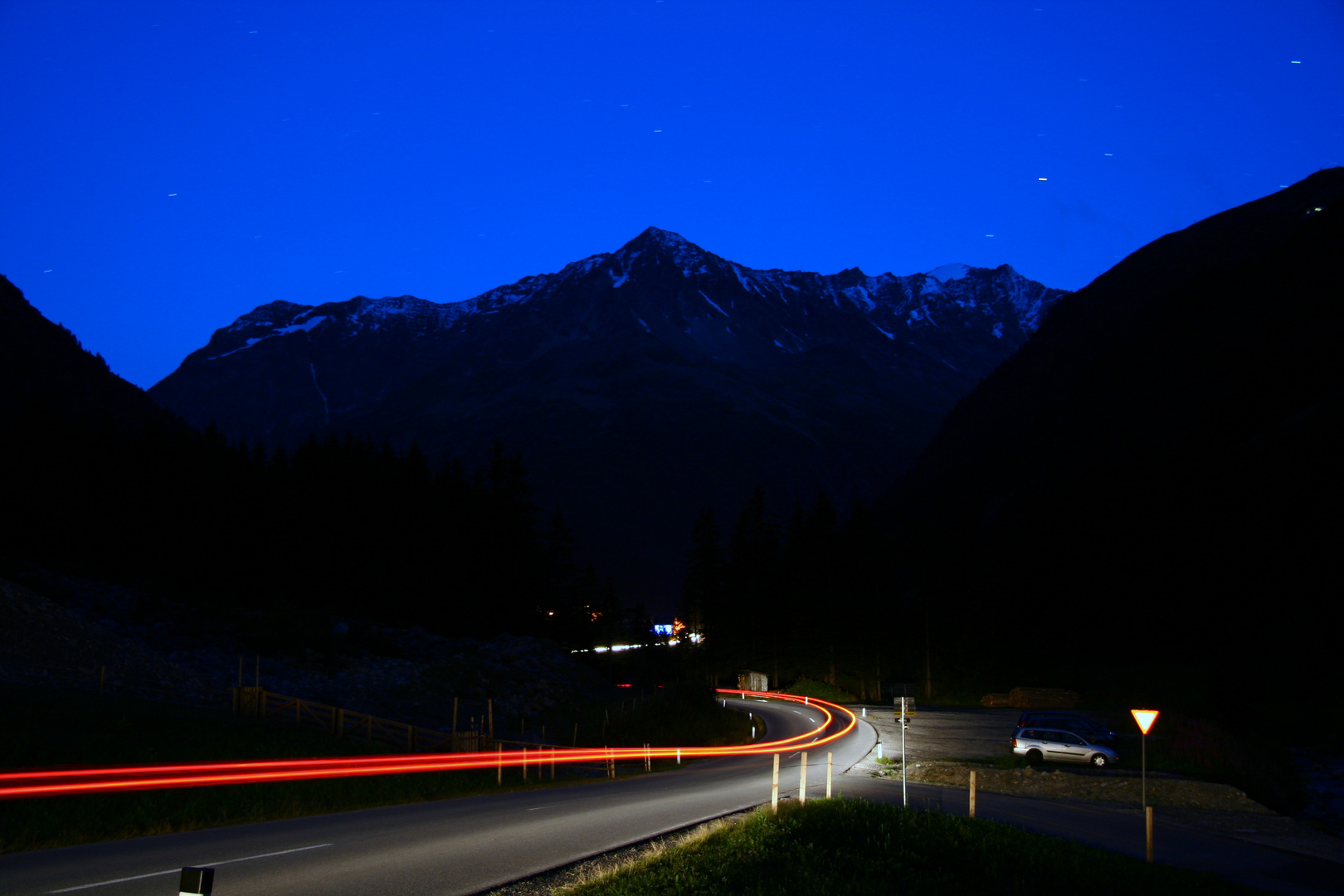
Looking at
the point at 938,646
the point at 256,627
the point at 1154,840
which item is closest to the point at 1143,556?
the point at 938,646

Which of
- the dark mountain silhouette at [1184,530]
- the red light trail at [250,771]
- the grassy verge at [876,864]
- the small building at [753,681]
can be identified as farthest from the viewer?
the small building at [753,681]

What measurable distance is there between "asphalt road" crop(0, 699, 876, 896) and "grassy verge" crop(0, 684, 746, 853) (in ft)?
2.77

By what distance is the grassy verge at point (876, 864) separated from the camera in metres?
9.79

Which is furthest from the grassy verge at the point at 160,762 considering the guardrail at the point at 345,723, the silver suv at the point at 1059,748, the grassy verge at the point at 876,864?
the silver suv at the point at 1059,748

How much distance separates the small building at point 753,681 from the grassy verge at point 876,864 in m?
67.8

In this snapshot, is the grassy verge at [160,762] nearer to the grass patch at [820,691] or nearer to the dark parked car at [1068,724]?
the dark parked car at [1068,724]

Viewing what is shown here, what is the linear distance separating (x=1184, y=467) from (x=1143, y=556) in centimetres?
1043

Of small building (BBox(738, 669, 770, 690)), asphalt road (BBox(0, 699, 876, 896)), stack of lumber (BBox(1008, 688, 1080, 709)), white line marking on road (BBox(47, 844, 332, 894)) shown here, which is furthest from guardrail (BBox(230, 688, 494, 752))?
small building (BBox(738, 669, 770, 690))

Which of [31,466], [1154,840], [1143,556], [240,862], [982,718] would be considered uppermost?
[31,466]

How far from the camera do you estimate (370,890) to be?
9.41 meters

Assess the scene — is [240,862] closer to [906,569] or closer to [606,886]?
[606,886]

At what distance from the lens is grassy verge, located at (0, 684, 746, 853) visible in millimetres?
13383

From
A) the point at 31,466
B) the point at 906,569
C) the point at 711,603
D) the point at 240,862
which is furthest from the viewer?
the point at 906,569

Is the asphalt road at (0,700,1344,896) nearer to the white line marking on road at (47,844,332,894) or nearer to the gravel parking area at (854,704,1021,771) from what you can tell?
the white line marking on road at (47,844,332,894)
